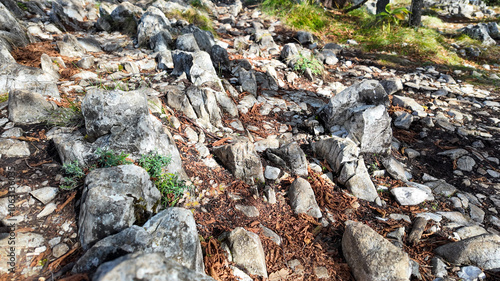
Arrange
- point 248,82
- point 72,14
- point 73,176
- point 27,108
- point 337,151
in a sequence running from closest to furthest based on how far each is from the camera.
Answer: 1. point 73,176
2. point 27,108
3. point 337,151
4. point 248,82
5. point 72,14

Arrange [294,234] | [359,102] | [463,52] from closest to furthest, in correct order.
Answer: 1. [294,234]
2. [359,102]
3. [463,52]

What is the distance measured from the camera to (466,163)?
410 cm

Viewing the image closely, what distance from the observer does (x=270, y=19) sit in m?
9.70

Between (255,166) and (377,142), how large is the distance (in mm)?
1949

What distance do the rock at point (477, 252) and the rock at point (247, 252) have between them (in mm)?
1852

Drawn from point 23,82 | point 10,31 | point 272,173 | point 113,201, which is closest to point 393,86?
point 272,173

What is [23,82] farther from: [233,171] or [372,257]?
[372,257]

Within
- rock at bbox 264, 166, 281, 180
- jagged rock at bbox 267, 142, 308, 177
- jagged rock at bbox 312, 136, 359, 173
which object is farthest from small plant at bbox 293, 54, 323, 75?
rock at bbox 264, 166, 281, 180

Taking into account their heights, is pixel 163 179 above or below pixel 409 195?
above

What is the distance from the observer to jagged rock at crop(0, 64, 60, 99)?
3.71 meters

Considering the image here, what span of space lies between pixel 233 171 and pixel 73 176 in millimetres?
1641

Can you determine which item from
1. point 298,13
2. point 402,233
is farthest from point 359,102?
point 298,13

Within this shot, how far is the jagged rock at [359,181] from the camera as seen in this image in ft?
11.2

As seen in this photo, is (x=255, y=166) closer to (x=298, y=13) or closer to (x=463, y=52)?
(x=298, y=13)
